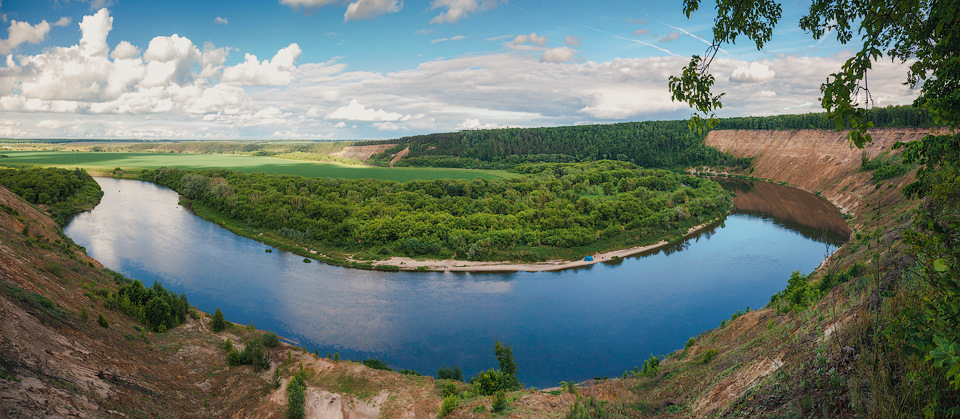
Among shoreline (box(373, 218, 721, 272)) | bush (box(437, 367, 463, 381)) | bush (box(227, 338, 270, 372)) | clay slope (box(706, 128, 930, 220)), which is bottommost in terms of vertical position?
bush (box(437, 367, 463, 381))

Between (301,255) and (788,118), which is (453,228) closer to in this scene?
(301,255)

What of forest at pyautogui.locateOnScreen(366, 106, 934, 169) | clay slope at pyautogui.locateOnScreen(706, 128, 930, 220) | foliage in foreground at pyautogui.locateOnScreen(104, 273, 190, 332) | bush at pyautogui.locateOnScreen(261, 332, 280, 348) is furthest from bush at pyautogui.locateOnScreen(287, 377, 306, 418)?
forest at pyautogui.locateOnScreen(366, 106, 934, 169)

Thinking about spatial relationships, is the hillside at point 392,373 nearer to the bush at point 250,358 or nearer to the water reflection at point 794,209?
the bush at point 250,358

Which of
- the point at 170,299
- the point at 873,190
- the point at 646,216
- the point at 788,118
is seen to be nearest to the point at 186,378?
the point at 170,299

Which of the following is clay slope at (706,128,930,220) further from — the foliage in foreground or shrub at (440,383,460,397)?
the foliage in foreground

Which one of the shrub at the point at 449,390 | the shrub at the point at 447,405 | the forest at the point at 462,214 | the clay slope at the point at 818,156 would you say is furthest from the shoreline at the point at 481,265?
the clay slope at the point at 818,156
